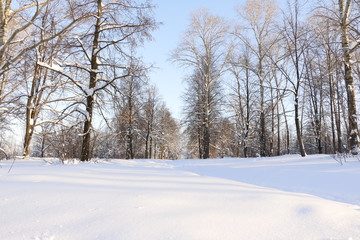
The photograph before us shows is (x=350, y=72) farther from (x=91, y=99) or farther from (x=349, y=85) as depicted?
(x=91, y=99)

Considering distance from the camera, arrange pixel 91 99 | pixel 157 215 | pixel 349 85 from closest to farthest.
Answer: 1. pixel 157 215
2. pixel 349 85
3. pixel 91 99

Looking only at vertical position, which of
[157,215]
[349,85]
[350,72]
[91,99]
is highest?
[350,72]

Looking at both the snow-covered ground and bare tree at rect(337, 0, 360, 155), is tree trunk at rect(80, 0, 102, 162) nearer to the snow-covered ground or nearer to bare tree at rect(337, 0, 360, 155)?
the snow-covered ground

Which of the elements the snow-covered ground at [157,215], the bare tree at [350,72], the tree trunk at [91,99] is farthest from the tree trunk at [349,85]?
the tree trunk at [91,99]

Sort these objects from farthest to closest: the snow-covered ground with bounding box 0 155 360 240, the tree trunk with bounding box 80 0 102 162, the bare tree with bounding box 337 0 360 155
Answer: the tree trunk with bounding box 80 0 102 162, the bare tree with bounding box 337 0 360 155, the snow-covered ground with bounding box 0 155 360 240

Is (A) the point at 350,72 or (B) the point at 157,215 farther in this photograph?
(A) the point at 350,72

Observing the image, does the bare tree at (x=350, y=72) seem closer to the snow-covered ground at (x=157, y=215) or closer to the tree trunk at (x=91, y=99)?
the snow-covered ground at (x=157, y=215)

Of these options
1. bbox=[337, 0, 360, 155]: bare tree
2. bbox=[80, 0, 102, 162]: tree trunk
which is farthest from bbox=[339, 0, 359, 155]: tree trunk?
bbox=[80, 0, 102, 162]: tree trunk

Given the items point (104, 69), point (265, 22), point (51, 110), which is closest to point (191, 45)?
point (265, 22)

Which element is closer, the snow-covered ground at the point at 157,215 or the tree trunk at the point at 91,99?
the snow-covered ground at the point at 157,215

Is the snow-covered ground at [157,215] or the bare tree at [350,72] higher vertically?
the bare tree at [350,72]

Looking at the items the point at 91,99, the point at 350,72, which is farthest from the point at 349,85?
the point at 91,99

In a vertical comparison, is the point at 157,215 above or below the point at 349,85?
below

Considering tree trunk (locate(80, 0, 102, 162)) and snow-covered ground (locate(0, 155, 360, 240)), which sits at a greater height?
tree trunk (locate(80, 0, 102, 162))
